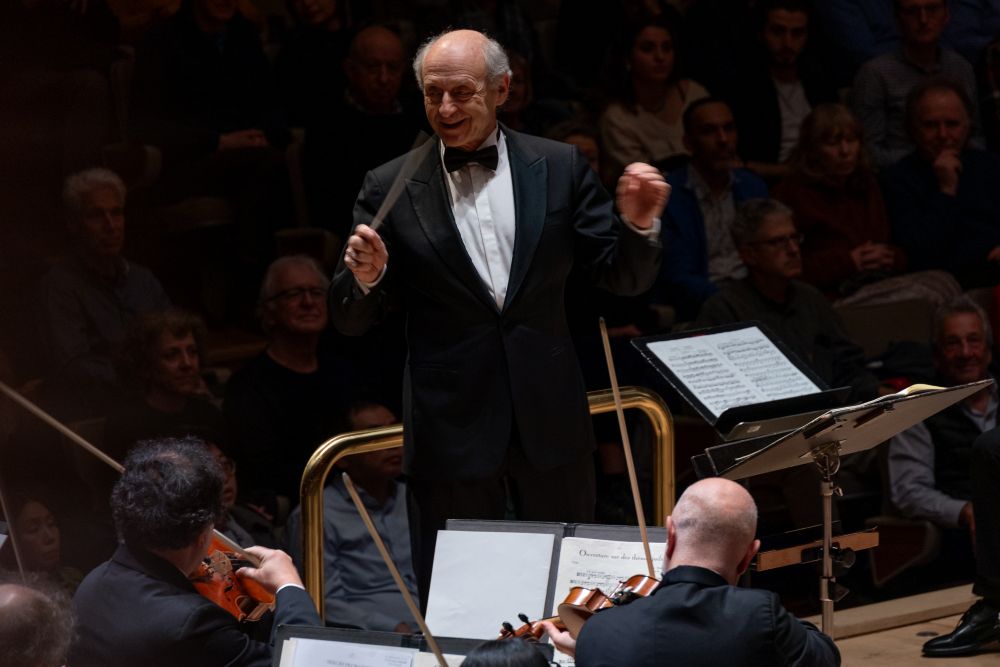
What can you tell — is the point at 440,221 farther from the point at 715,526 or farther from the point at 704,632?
the point at 704,632

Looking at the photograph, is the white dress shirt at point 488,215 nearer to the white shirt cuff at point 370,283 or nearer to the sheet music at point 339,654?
the white shirt cuff at point 370,283

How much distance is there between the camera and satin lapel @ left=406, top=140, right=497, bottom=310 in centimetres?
271

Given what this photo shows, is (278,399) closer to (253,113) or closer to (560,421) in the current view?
(253,113)

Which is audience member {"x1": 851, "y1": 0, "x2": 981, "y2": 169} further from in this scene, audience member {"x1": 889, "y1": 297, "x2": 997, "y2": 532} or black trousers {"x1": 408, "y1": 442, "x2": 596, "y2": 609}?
black trousers {"x1": 408, "y1": 442, "x2": 596, "y2": 609}

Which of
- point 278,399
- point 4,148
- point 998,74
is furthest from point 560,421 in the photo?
point 998,74

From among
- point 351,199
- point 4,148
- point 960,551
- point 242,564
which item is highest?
point 4,148

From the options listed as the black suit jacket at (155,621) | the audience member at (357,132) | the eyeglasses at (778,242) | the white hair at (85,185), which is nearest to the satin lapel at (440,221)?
the black suit jacket at (155,621)

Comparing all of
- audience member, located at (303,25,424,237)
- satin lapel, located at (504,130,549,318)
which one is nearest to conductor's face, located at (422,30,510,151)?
satin lapel, located at (504,130,549,318)

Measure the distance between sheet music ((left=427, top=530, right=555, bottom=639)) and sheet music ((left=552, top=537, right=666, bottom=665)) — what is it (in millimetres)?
38

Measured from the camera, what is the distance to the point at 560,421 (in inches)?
109

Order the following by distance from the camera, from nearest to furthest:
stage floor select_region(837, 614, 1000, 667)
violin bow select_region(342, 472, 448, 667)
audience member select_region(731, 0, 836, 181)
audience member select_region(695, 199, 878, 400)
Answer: violin bow select_region(342, 472, 448, 667) → stage floor select_region(837, 614, 1000, 667) → audience member select_region(695, 199, 878, 400) → audience member select_region(731, 0, 836, 181)

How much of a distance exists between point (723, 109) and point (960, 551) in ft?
6.20

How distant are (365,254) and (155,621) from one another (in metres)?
0.74

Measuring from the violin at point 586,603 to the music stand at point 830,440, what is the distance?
303mm
